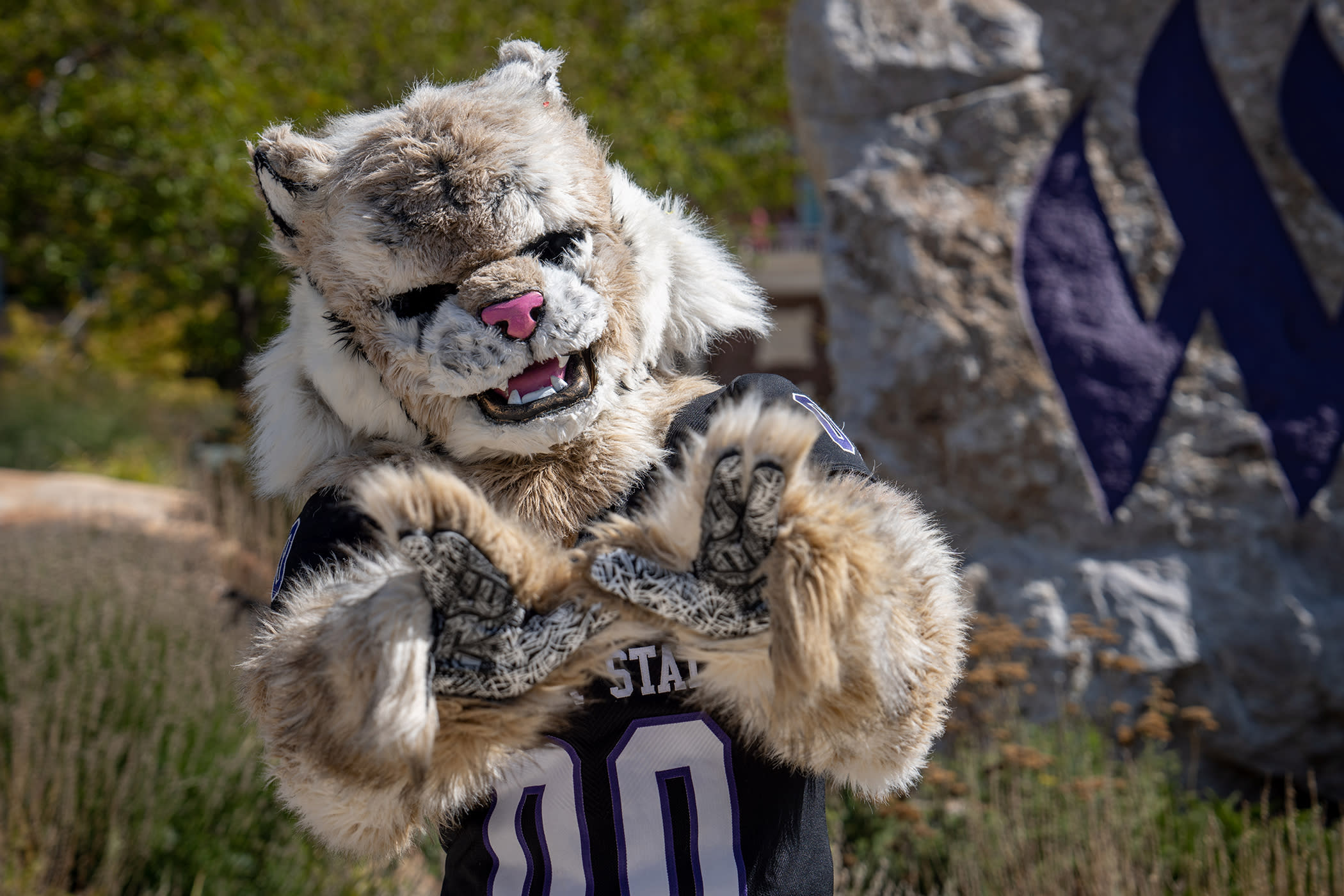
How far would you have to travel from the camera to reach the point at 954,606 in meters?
1.47

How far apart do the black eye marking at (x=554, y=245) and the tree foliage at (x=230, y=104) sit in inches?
213

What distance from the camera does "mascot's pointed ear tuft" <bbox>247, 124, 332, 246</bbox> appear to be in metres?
1.53

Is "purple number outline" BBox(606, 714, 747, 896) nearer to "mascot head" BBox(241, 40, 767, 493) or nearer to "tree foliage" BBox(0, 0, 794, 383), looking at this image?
"mascot head" BBox(241, 40, 767, 493)

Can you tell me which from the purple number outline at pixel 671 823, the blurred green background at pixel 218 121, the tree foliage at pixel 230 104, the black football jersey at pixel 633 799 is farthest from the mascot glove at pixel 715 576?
the tree foliage at pixel 230 104

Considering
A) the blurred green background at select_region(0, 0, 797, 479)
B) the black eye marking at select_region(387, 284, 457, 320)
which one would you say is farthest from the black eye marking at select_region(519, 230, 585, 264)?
the blurred green background at select_region(0, 0, 797, 479)

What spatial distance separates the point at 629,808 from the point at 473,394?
63 centimetres

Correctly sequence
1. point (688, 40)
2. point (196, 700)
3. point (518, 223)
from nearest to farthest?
point (518, 223) < point (196, 700) < point (688, 40)

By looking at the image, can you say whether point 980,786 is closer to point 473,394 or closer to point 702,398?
point 702,398

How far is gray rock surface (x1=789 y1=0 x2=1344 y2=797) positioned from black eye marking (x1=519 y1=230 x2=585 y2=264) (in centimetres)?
238

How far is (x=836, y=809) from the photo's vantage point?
3137 mm

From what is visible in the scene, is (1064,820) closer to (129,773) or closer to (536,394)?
(536,394)

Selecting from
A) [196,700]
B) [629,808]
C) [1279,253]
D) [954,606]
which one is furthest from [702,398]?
[1279,253]

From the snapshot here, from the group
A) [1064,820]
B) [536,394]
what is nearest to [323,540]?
[536,394]

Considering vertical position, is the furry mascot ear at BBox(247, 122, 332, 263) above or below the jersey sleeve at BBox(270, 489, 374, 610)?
above
